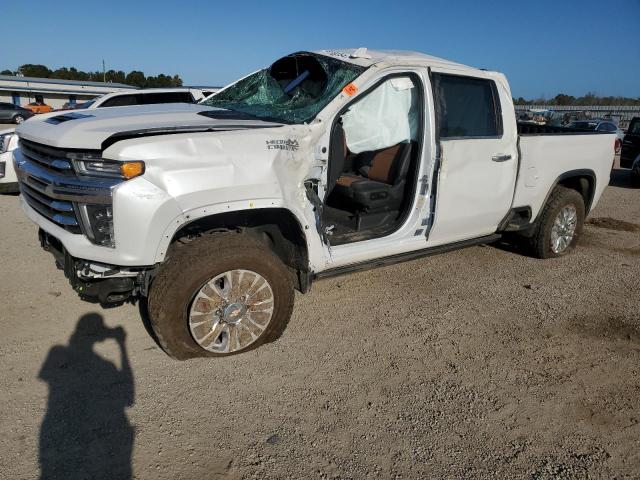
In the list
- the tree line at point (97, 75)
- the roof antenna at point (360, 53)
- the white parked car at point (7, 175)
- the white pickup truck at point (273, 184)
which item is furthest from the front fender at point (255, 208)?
the tree line at point (97, 75)

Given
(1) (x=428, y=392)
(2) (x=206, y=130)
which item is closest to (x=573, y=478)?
(1) (x=428, y=392)

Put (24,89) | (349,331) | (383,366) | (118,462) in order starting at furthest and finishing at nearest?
(24,89), (349,331), (383,366), (118,462)

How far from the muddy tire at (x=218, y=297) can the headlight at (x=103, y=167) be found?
583 mm

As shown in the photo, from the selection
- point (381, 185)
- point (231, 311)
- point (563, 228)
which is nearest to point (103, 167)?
point (231, 311)

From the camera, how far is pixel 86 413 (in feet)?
8.83

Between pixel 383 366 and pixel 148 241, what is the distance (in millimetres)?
1749

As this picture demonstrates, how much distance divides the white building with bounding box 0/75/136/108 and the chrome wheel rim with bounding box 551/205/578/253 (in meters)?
47.0

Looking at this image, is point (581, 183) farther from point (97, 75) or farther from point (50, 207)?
point (97, 75)

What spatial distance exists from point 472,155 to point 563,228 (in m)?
2.10

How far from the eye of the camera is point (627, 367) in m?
3.45

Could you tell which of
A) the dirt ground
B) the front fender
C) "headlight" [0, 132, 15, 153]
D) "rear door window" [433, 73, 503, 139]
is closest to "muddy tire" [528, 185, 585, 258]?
the dirt ground

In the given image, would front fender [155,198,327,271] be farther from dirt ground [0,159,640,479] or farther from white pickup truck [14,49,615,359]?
dirt ground [0,159,640,479]

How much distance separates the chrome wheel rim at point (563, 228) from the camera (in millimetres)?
5418

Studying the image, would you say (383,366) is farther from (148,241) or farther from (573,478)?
(148,241)
